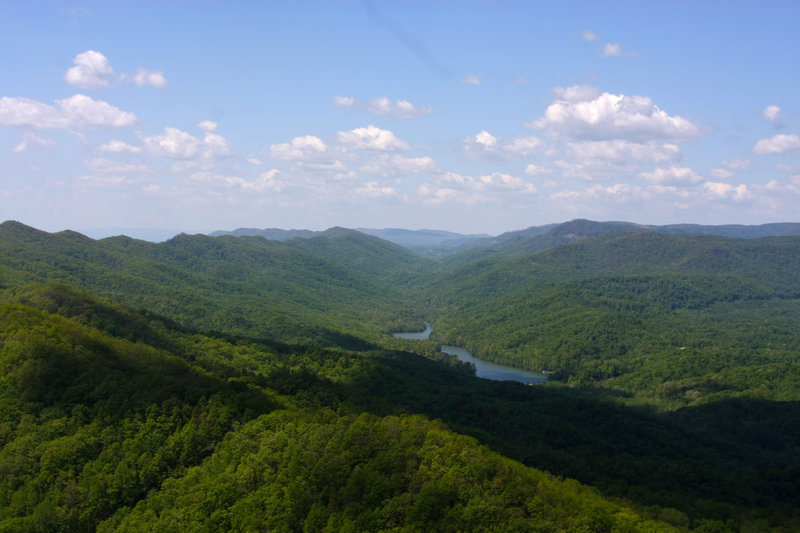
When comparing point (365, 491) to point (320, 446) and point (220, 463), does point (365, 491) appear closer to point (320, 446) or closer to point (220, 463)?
point (320, 446)

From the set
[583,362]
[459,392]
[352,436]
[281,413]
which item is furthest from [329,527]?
[583,362]

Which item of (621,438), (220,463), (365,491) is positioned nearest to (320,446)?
(365,491)

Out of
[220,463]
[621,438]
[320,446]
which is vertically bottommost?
[621,438]

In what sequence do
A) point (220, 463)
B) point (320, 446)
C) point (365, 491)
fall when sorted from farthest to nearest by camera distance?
1. point (220, 463)
2. point (320, 446)
3. point (365, 491)

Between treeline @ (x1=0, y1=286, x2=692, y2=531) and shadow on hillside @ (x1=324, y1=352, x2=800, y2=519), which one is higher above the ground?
treeline @ (x1=0, y1=286, x2=692, y2=531)

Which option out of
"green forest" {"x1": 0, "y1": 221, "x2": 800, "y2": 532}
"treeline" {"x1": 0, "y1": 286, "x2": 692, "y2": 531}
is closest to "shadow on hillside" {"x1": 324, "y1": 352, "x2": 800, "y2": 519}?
"green forest" {"x1": 0, "y1": 221, "x2": 800, "y2": 532}

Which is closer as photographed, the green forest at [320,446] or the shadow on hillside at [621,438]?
the green forest at [320,446]

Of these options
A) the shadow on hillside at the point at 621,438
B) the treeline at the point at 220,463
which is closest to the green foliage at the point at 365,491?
the treeline at the point at 220,463

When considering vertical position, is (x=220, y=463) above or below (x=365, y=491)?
below

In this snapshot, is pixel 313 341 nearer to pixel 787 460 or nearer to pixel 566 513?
pixel 787 460

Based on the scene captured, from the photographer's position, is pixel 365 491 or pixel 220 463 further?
pixel 220 463

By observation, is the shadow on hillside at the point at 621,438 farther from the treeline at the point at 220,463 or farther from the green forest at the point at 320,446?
the treeline at the point at 220,463

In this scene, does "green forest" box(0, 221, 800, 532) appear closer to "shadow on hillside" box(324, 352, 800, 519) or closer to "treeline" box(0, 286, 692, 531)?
"treeline" box(0, 286, 692, 531)
